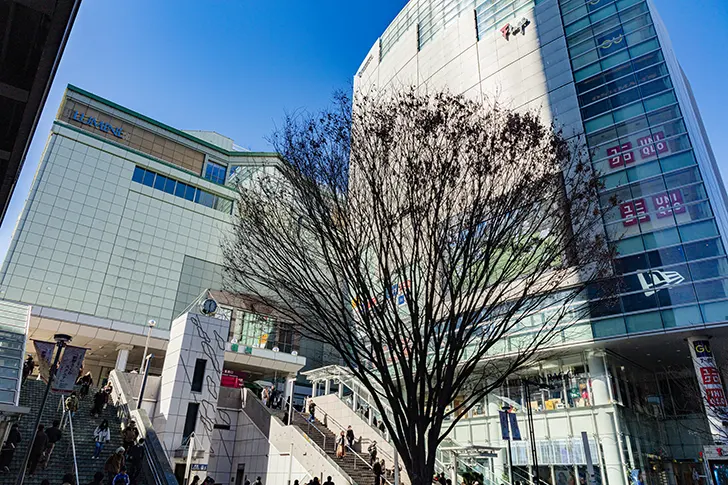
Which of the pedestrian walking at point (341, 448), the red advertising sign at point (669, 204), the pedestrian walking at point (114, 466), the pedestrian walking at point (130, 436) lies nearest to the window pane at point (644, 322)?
the red advertising sign at point (669, 204)

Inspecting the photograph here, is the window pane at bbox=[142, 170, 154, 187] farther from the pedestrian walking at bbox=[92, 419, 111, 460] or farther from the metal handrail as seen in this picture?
the pedestrian walking at bbox=[92, 419, 111, 460]

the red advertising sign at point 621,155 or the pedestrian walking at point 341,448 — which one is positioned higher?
the red advertising sign at point 621,155

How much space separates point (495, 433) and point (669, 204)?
15.3m

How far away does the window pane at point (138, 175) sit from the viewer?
42.8 meters

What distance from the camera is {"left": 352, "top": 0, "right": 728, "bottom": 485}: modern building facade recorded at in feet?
69.6

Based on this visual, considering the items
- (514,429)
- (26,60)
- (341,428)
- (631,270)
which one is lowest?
(514,429)

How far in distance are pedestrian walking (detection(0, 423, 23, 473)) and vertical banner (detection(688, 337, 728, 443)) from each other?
80.3 ft

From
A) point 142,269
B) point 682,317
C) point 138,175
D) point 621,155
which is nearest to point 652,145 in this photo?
point 621,155

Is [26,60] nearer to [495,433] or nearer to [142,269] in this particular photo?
[495,433]

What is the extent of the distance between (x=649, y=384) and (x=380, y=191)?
2531 cm

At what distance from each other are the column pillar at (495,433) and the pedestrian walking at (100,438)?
19.5 meters

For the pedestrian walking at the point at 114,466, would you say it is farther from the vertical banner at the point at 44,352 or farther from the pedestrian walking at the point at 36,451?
the vertical banner at the point at 44,352

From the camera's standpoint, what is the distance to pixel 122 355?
34250 mm

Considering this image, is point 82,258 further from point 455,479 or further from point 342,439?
point 455,479
